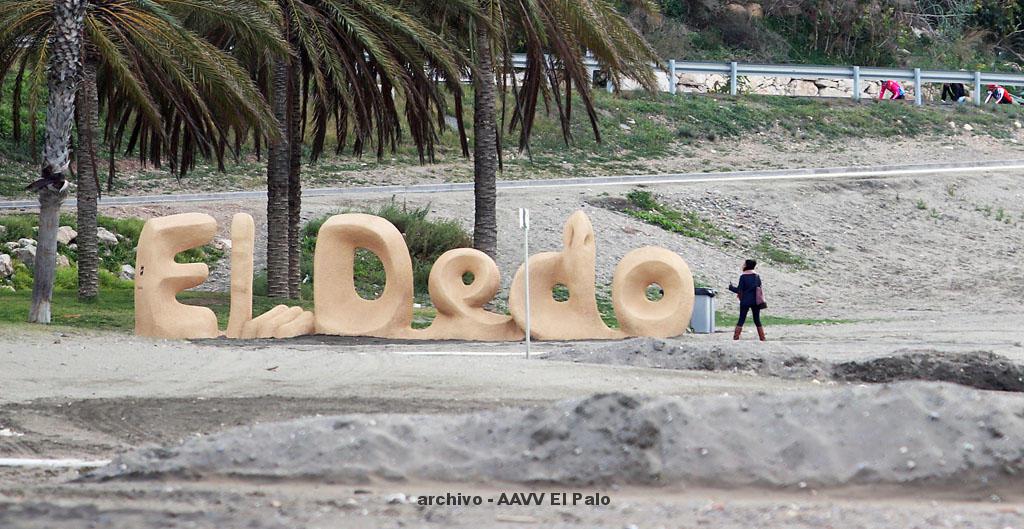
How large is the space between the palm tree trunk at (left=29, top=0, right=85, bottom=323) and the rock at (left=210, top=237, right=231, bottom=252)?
28.8ft

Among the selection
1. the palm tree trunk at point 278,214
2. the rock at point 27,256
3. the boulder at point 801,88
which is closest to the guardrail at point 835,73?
the boulder at point 801,88

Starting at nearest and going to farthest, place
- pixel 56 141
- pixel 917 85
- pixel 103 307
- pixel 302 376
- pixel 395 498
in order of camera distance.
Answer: pixel 395 498, pixel 302 376, pixel 56 141, pixel 103 307, pixel 917 85

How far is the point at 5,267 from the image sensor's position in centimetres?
2552

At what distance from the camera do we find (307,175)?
3588 cm

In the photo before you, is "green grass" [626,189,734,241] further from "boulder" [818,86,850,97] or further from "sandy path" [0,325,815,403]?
"sandy path" [0,325,815,403]

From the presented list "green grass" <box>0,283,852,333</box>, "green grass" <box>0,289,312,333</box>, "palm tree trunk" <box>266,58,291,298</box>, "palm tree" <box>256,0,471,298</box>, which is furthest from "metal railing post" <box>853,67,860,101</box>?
"green grass" <box>0,289,312,333</box>

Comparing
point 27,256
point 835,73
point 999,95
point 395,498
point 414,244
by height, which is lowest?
point 27,256

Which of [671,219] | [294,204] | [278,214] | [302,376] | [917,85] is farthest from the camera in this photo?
[917,85]

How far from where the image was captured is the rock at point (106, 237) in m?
27.4

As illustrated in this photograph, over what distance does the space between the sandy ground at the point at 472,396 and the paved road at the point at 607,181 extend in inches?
62.9

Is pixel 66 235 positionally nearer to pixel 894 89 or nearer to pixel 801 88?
pixel 801 88

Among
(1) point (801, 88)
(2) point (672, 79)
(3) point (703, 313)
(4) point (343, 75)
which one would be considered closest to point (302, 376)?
(3) point (703, 313)

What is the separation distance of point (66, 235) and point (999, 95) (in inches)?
1306

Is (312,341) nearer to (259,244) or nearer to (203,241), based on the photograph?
(203,241)
